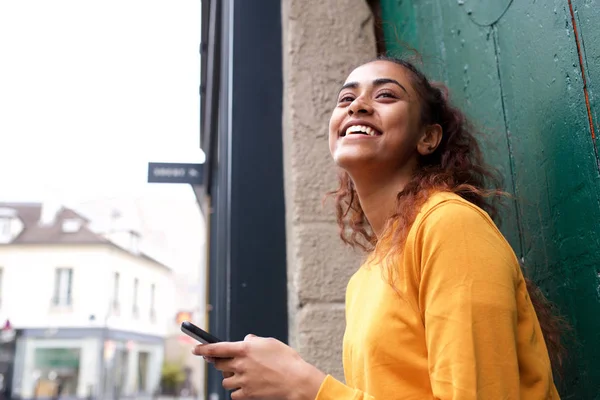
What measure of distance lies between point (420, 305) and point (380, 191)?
1.09ft

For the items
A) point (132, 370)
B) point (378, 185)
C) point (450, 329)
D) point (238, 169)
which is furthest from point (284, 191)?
point (132, 370)

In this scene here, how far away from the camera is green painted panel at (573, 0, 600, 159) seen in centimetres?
84

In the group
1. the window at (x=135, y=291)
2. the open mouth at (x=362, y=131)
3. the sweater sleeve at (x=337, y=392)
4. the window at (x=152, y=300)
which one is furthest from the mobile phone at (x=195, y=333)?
the window at (x=152, y=300)

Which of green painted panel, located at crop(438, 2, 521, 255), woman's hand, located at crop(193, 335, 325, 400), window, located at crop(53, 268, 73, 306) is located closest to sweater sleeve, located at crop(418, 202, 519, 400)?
woman's hand, located at crop(193, 335, 325, 400)

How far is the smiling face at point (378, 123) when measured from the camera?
1.01 metres

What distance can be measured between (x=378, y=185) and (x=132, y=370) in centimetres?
1121

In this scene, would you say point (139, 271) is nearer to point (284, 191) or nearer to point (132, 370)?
point (132, 370)

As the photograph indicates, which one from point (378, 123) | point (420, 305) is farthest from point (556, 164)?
point (420, 305)

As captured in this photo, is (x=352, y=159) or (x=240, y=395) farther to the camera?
(x=352, y=159)

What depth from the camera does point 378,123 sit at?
103 centimetres

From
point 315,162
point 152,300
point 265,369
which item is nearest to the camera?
point 265,369

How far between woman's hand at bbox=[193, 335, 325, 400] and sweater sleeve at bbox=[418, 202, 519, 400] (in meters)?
0.18

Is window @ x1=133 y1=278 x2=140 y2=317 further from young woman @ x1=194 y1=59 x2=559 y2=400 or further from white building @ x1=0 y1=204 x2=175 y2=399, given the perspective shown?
young woman @ x1=194 y1=59 x2=559 y2=400

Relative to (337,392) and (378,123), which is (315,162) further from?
(337,392)
